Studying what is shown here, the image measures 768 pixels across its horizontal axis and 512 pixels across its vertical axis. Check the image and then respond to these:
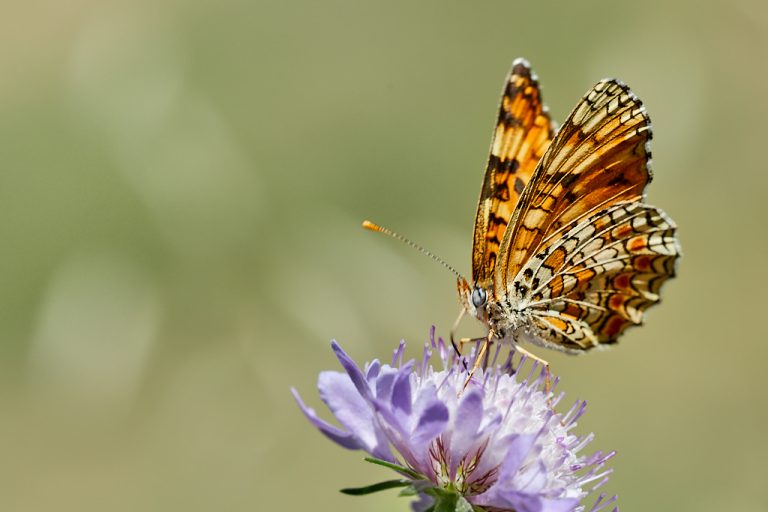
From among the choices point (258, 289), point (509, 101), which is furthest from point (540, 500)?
point (258, 289)

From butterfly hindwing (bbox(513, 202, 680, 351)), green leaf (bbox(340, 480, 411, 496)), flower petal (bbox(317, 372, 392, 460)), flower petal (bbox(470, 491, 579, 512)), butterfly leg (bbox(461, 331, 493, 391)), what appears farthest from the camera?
butterfly hindwing (bbox(513, 202, 680, 351))

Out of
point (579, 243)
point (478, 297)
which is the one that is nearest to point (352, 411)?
point (478, 297)

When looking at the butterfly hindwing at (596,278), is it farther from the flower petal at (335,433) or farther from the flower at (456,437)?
the flower petal at (335,433)

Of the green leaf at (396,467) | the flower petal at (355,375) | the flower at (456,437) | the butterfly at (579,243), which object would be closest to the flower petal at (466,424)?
the flower at (456,437)

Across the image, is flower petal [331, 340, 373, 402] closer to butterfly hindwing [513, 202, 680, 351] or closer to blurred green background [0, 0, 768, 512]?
butterfly hindwing [513, 202, 680, 351]

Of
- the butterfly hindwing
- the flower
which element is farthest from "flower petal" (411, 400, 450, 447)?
the butterfly hindwing

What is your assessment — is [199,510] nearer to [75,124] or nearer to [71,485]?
[71,485]
